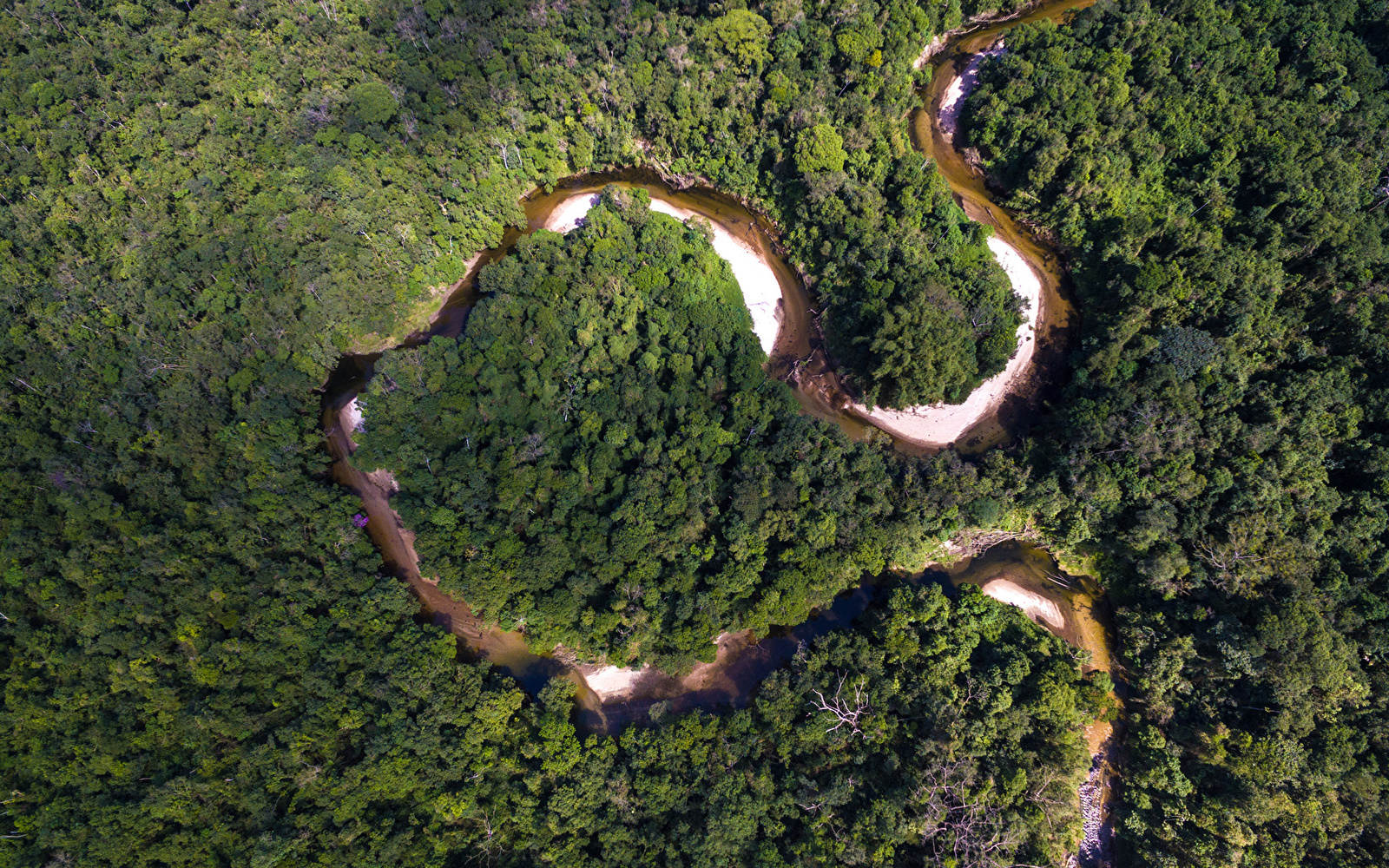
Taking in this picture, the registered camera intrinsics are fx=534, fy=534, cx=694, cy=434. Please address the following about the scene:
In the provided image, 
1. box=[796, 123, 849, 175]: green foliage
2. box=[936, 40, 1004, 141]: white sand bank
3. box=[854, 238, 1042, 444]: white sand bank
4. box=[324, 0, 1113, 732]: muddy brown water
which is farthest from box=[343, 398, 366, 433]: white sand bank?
box=[936, 40, 1004, 141]: white sand bank

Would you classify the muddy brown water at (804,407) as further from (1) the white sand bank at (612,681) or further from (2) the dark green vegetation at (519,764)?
(2) the dark green vegetation at (519,764)

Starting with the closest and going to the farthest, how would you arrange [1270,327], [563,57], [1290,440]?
[1290,440], [1270,327], [563,57]

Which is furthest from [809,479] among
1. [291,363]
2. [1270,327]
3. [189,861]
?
[189,861]

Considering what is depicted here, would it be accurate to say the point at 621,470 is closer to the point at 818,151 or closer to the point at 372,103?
the point at 818,151

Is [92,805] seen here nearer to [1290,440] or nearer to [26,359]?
[26,359]

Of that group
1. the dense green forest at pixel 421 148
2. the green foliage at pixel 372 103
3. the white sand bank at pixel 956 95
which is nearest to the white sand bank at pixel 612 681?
the dense green forest at pixel 421 148

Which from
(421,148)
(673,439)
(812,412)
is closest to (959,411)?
(812,412)
